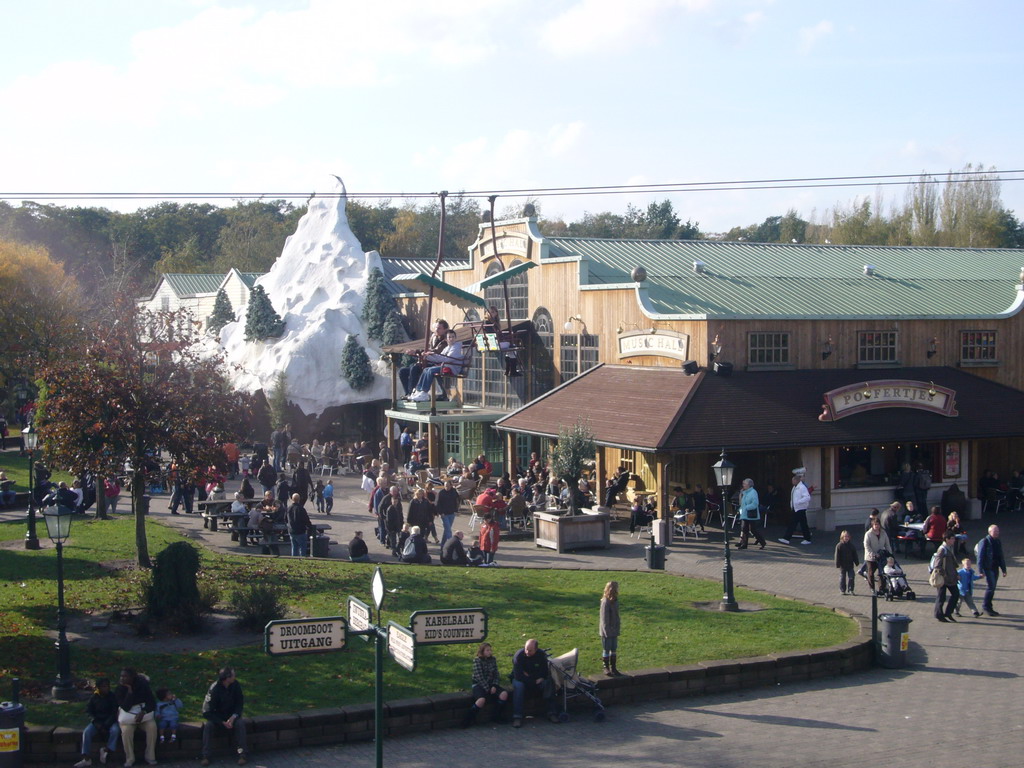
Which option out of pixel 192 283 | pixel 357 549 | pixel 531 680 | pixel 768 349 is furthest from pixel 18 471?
pixel 531 680

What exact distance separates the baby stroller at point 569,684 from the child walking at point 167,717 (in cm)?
439

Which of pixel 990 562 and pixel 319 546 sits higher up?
pixel 990 562

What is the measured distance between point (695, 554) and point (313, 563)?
8502 mm

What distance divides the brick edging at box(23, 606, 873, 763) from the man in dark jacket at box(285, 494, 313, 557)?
9300 mm

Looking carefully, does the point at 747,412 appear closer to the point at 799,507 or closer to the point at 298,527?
the point at 799,507

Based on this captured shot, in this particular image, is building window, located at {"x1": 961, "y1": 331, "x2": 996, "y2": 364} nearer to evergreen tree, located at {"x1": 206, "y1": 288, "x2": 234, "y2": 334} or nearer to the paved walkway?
the paved walkway

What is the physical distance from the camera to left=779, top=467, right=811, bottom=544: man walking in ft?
80.3

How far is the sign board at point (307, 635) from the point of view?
349 inches

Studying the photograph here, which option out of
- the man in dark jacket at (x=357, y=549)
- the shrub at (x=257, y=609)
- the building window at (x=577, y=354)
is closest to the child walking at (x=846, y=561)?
the man in dark jacket at (x=357, y=549)

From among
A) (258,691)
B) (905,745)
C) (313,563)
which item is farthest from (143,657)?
(905,745)

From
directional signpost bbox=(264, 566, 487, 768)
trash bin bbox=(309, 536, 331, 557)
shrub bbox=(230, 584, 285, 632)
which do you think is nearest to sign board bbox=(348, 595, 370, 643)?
directional signpost bbox=(264, 566, 487, 768)

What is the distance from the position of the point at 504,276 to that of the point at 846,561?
54.8ft

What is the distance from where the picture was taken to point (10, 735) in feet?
36.0

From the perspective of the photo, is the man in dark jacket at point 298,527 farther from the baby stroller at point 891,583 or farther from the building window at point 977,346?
the building window at point 977,346
